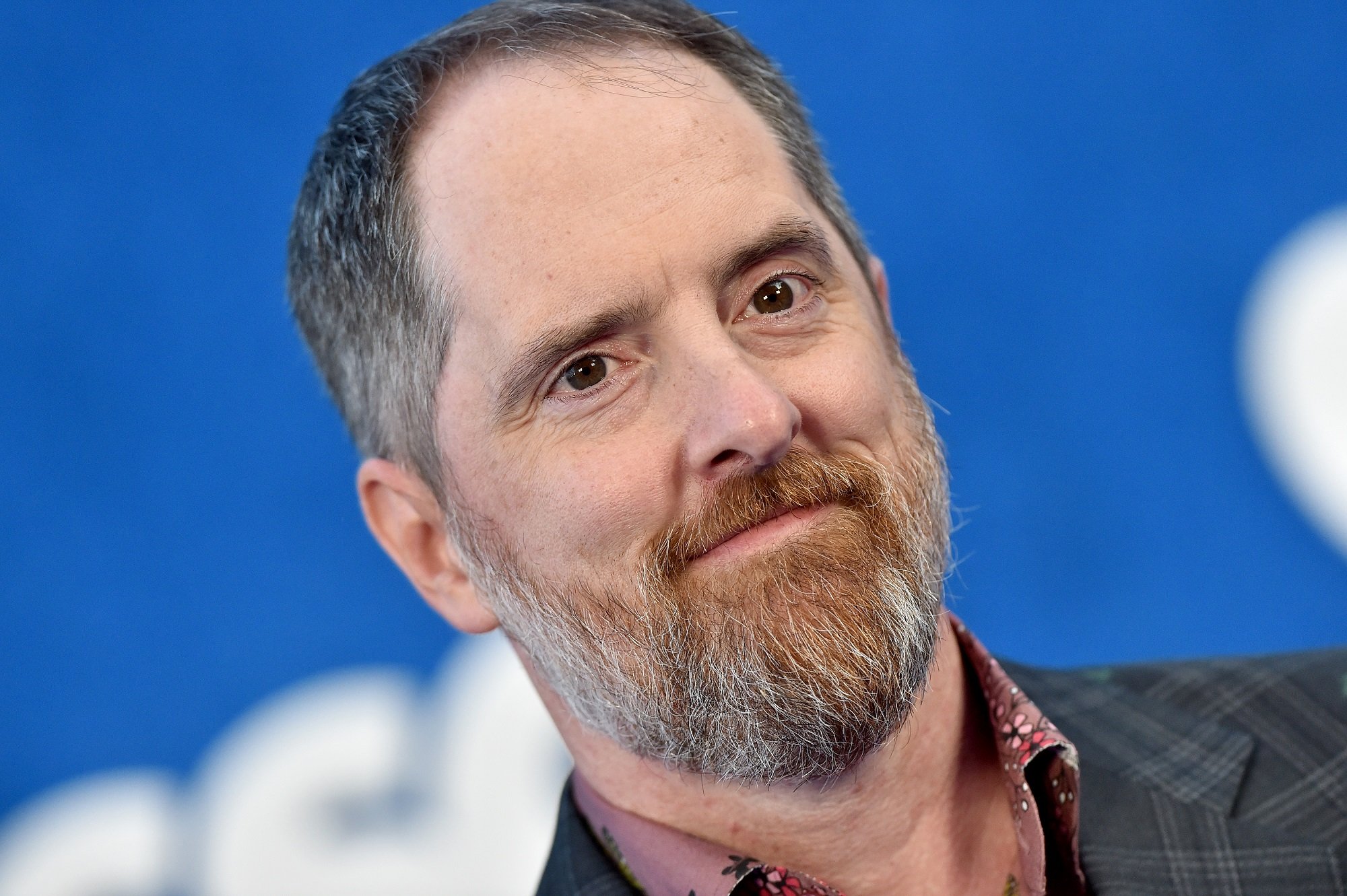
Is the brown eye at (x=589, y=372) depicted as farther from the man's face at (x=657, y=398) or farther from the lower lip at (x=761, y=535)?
the lower lip at (x=761, y=535)

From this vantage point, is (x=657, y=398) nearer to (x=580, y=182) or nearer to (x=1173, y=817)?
(x=580, y=182)

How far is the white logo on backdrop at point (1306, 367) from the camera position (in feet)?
8.56

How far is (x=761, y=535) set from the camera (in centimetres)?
129

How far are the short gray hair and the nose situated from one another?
1.09 ft

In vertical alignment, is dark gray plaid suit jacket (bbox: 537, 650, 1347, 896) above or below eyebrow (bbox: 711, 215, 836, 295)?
below

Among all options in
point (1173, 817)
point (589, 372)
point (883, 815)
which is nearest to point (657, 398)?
point (589, 372)

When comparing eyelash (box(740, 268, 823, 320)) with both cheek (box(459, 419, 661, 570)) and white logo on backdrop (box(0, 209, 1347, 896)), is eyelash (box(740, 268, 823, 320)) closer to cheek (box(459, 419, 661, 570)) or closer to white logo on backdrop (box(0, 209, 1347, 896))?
cheek (box(459, 419, 661, 570))

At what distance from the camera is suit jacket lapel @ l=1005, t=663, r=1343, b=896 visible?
4.48 ft

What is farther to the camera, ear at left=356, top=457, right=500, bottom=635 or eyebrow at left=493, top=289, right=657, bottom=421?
ear at left=356, top=457, right=500, bottom=635

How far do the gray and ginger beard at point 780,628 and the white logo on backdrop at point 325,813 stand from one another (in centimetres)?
106

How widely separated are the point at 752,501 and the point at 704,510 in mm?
49

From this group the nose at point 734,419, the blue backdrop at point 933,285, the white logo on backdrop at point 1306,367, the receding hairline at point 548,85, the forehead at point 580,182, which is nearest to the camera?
the nose at point 734,419

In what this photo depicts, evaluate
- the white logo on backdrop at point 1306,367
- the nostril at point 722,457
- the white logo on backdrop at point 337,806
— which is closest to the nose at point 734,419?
the nostril at point 722,457

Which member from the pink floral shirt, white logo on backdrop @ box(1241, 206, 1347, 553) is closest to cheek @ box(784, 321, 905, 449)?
the pink floral shirt
